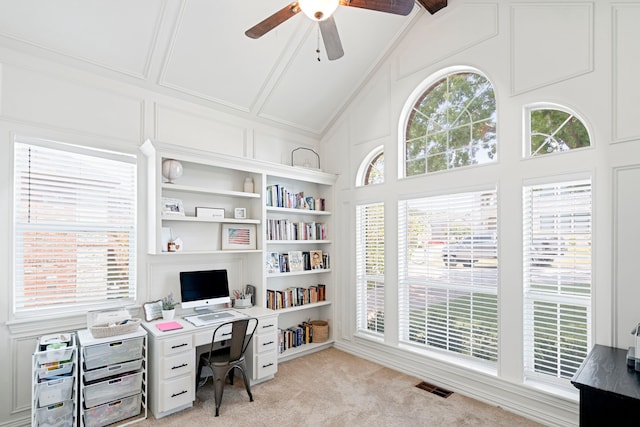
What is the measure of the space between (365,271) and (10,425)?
351cm

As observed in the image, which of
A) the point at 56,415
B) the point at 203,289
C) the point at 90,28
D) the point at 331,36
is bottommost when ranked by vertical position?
the point at 56,415

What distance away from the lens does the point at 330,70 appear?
403 cm

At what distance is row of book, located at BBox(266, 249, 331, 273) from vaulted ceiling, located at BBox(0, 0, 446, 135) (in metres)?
1.65

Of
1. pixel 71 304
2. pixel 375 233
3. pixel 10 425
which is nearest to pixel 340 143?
pixel 375 233

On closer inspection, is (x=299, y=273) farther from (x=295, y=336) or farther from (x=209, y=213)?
(x=209, y=213)

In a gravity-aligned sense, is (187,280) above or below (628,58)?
below

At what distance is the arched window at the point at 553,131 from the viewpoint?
9.18 feet

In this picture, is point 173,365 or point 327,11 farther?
point 173,365

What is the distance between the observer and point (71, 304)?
300 centimetres

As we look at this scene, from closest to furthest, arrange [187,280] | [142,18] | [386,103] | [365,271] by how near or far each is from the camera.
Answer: [142,18] < [187,280] < [386,103] < [365,271]

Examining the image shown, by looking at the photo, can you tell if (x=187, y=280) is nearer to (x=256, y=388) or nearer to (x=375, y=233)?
(x=256, y=388)

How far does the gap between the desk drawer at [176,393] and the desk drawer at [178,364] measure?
0.05m

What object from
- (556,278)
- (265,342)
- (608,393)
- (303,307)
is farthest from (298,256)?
(608,393)

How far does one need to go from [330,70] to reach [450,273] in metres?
2.60
